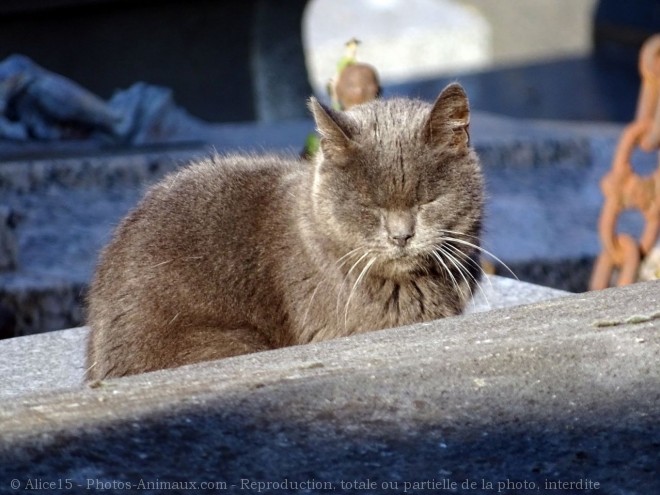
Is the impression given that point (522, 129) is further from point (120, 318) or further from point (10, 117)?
point (120, 318)

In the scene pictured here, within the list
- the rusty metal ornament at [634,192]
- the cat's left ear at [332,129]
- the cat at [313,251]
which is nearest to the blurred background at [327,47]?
Result: the rusty metal ornament at [634,192]

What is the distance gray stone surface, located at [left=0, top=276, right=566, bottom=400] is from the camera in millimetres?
2365

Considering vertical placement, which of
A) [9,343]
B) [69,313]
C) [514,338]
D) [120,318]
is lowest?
[69,313]

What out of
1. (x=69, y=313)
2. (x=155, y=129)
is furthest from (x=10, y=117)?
(x=69, y=313)

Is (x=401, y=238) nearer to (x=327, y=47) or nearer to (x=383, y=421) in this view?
(x=383, y=421)

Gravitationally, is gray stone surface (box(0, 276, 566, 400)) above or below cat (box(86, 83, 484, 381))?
below

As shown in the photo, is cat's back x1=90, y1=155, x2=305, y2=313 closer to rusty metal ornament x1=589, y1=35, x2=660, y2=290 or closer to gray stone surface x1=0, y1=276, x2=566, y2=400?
gray stone surface x1=0, y1=276, x2=566, y2=400

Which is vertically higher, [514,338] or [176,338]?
[514,338]

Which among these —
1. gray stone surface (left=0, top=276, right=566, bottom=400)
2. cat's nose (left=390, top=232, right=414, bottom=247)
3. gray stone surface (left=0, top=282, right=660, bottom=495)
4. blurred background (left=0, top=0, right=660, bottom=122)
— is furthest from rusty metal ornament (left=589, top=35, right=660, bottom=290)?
blurred background (left=0, top=0, right=660, bottom=122)

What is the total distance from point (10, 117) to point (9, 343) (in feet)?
9.13

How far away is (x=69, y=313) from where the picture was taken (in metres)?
3.90

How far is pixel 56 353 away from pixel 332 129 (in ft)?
2.90

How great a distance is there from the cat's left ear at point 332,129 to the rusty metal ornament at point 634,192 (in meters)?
1.06

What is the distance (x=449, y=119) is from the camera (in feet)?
7.51
